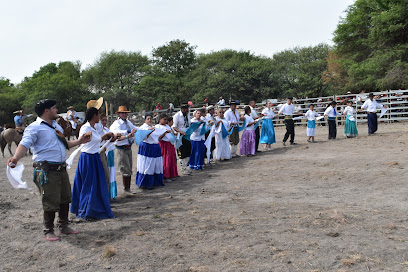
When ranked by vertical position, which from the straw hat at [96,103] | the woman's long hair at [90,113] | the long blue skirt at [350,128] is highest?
the straw hat at [96,103]

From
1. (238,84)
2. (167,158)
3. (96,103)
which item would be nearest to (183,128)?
(167,158)

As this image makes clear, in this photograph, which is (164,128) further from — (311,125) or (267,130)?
(311,125)

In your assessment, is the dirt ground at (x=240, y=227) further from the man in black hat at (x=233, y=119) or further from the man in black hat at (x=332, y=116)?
the man in black hat at (x=332, y=116)

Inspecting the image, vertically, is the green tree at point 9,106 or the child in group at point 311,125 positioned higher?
the green tree at point 9,106

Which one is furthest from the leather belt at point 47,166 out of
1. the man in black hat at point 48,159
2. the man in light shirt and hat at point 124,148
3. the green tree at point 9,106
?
the green tree at point 9,106

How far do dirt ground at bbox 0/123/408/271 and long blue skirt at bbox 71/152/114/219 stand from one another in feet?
0.73

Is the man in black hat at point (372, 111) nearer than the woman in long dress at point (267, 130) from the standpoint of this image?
No

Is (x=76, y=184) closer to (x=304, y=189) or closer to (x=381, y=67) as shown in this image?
(x=304, y=189)

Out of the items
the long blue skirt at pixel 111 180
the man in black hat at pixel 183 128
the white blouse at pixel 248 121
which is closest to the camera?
the long blue skirt at pixel 111 180

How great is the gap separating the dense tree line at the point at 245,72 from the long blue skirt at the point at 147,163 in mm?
22747

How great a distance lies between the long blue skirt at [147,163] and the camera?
888 cm

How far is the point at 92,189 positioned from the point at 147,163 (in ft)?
8.28

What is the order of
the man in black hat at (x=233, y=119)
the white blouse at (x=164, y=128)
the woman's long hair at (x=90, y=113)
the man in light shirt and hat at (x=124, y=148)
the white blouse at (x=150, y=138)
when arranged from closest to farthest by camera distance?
1. the woman's long hair at (x=90, y=113)
2. the man in light shirt and hat at (x=124, y=148)
3. the white blouse at (x=150, y=138)
4. the white blouse at (x=164, y=128)
5. the man in black hat at (x=233, y=119)

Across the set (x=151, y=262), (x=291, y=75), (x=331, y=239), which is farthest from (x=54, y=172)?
(x=291, y=75)
